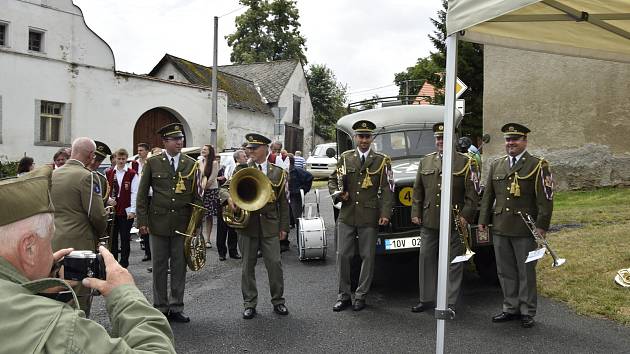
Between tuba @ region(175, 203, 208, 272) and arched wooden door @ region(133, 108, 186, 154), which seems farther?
arched wooden door @ region(133, 108, 186, 154)

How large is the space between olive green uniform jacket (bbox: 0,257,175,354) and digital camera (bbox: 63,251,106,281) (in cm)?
36

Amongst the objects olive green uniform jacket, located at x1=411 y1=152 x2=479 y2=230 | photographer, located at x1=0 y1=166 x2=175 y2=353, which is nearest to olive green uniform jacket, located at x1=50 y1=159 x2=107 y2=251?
photographer, located at x1=0 y1=166 x2=175 y2=353

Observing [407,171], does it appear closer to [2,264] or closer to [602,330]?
[602,330]

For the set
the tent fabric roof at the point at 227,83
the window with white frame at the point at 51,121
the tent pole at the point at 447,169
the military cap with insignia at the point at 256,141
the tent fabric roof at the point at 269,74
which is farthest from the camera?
the tent fabric roof at the point at 269,74

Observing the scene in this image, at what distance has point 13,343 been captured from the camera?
1.41m

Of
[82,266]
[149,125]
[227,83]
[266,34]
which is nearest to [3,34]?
[149,125]

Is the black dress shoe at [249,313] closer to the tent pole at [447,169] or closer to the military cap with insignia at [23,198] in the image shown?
the tent pole at [447,169]

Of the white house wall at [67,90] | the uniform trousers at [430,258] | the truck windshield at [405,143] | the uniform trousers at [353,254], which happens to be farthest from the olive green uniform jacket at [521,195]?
the white house wall at [67,90]

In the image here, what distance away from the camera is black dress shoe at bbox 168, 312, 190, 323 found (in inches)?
241

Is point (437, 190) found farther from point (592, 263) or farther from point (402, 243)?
point (592, 263)

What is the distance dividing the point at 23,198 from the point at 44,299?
14.8 inches

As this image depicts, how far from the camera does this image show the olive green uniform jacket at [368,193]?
6754 millimetres

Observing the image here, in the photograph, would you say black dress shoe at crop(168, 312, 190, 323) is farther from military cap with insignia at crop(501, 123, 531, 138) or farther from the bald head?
military cap with insignia at crop(501, 123, 531, 138)

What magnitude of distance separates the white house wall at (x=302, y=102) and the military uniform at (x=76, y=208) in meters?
34.5
